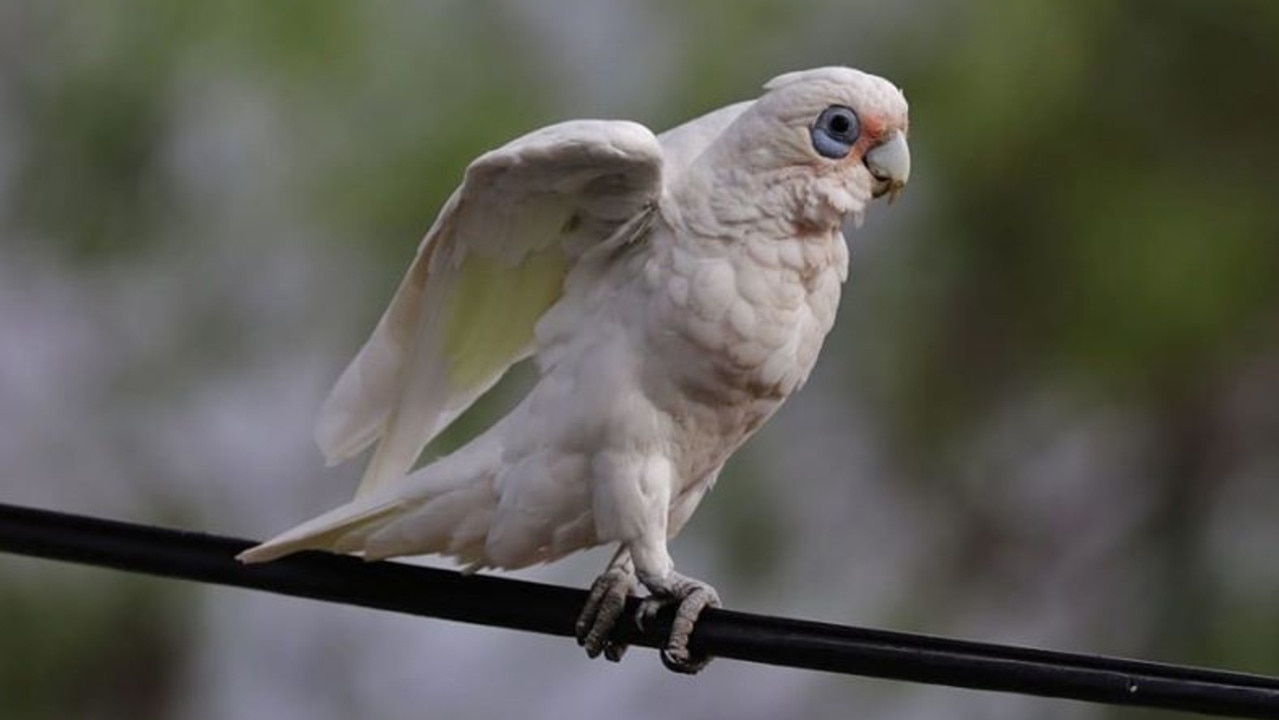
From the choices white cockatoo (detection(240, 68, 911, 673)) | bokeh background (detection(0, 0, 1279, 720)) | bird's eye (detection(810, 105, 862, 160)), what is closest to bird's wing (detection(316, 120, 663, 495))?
Result: white cockatoo (detection(240, 68, 911, 673))

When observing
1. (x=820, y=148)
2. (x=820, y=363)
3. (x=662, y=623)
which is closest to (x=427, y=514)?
(x=662, y=623)

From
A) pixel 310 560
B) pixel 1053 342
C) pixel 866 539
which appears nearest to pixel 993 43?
pixel 1053 342

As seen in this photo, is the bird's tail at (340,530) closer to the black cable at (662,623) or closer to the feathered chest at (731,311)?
the black cable at (662,623)

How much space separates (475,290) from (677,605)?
0.32 meters

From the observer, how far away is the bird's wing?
162cm

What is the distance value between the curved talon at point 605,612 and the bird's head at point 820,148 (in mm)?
290

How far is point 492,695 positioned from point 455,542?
1808 millimetres

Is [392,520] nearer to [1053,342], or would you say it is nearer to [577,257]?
[577,257]

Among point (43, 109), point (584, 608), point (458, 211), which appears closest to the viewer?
point (584, 608)

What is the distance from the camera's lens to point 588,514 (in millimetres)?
1635

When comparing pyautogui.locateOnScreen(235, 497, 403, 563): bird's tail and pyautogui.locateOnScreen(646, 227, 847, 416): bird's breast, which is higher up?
pyautogui.locateOnScreen(646, 227, 847, 416): bird's breast

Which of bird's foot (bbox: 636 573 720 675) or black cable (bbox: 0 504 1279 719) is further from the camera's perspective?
bird's foot (bbox: 636 573 720 675)

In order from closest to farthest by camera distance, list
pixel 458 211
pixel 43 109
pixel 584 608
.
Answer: pixel 584 608 → pixel 458 211 → pixel 43 109

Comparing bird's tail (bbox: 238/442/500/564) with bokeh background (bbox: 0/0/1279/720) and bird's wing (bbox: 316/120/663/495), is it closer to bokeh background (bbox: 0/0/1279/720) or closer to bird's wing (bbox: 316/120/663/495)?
bird's wing (bbox: 316/120/663/495)
